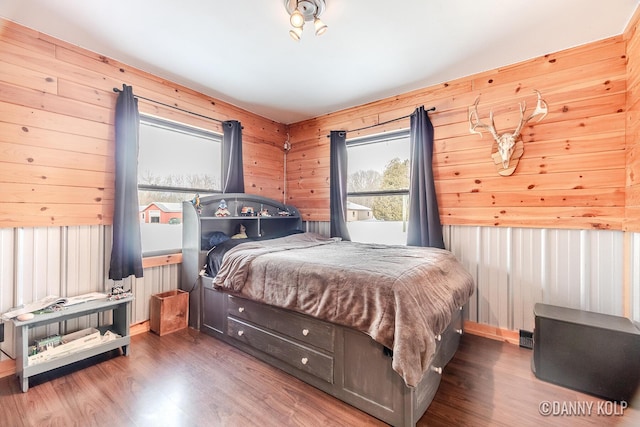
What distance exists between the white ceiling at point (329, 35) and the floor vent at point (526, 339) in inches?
99.5

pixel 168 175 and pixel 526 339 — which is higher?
pixel 168 175

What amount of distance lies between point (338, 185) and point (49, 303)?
2985mm

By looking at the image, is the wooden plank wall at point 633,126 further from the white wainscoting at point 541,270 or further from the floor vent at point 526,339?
the floor vent at point 526,339

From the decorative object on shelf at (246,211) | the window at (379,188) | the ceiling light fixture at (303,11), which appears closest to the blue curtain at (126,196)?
the decorative object on shelf at (246,211)

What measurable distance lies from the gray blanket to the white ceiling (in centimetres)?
177

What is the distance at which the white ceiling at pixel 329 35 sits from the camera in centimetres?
194

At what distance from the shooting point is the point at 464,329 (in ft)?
9.60

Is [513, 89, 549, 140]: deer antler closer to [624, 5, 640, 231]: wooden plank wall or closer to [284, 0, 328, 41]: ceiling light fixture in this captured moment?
[624, 5, 640, 231]: wooden plank wall

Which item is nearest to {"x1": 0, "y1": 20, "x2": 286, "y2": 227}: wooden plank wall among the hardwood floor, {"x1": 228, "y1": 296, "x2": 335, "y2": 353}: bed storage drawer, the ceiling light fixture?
the hardwood floor

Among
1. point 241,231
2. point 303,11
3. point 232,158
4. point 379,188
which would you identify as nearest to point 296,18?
point 303,11

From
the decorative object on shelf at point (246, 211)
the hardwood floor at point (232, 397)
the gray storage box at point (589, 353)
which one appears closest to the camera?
the hardwood floor at point (232, 397)

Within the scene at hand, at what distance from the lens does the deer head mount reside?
2.53m

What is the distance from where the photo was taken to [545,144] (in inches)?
99.5

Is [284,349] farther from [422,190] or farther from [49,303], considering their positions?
[422,190]
